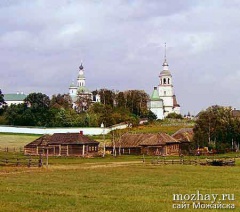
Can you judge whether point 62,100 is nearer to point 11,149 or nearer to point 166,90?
point 166,90

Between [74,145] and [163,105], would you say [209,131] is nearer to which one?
[74,145]

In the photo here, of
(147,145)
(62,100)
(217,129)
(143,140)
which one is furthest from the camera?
(62,100)

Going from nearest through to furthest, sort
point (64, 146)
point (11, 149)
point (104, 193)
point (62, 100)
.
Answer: point (104, 193), point (64, 146), point (11, 149), point (62, 100)

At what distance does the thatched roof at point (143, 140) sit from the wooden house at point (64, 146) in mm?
7290

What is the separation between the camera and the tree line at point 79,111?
112562mm

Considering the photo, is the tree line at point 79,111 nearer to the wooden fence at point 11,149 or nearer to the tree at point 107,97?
the tree at point 107,97

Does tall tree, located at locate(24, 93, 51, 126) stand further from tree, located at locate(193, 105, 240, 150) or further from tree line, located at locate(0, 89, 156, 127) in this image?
tree, located at locate(193, 105, 240, 150)

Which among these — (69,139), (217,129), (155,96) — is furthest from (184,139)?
(155,96)

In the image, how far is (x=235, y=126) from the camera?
294ft

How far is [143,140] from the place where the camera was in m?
85.2

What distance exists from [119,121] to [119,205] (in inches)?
3971

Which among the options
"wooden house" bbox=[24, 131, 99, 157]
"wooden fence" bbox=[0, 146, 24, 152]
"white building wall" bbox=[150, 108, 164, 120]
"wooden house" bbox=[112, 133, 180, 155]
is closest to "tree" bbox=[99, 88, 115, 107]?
"white building wall" bbox=[150, 108, 164, 120]

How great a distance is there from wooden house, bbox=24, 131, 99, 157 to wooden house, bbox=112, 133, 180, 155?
233 inches

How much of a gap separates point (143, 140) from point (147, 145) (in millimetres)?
2300
